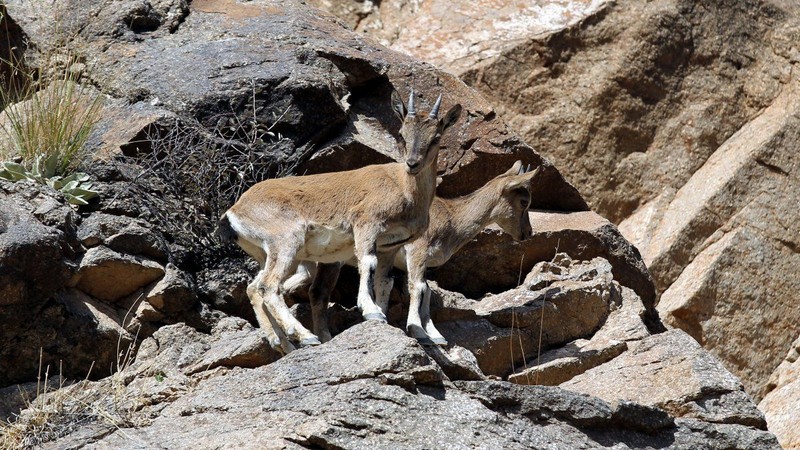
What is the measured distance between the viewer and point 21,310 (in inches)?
382

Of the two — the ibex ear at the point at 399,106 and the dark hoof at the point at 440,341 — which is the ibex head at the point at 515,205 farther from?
the dark hoof at the point at 440,341

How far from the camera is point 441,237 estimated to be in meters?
11.8

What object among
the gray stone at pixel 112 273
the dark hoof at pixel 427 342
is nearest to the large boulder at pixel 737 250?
the dark hoof at pixel 427 342

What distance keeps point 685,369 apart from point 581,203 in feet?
12.1

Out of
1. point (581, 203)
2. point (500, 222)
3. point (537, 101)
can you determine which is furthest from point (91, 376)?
point (537, 101)

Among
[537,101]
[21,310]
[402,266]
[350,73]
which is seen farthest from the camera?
[537,101]

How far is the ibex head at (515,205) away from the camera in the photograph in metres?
12.2

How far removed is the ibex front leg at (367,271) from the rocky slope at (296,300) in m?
0.56

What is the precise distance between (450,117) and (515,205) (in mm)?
1534

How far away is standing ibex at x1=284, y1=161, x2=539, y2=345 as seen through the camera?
420 inches

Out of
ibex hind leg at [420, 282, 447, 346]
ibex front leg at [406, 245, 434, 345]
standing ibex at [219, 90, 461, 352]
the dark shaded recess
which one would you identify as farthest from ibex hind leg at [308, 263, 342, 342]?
the dark shaded recess

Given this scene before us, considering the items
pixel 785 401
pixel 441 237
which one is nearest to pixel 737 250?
pixel 785 401

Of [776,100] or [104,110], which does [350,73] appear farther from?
[776,100]

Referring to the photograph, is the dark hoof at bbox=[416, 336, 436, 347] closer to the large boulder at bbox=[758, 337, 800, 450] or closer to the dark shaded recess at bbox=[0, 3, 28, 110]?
the large boulder at bbox=[758, 337, 800, 450]
